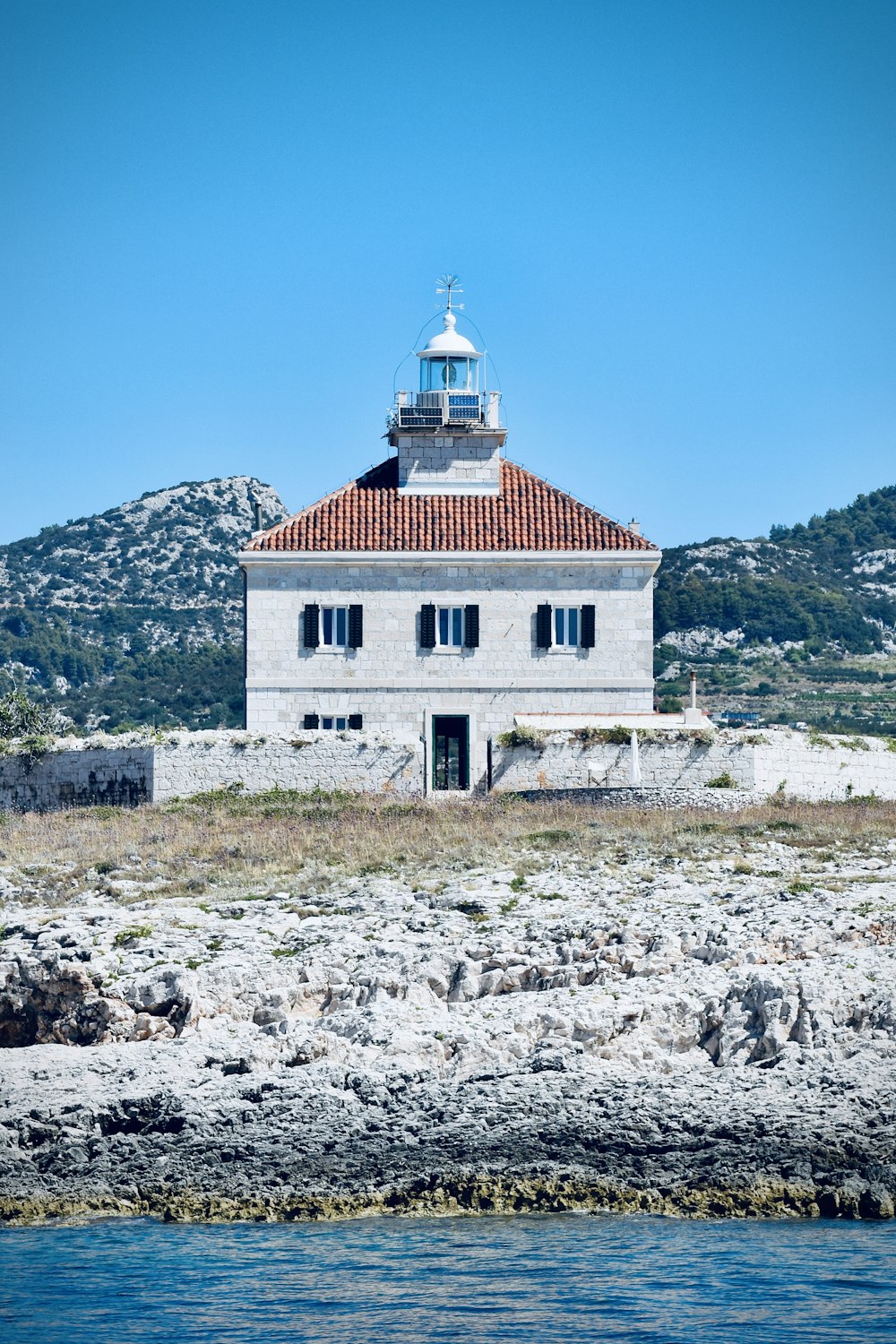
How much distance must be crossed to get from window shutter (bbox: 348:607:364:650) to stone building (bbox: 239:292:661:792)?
28 mm

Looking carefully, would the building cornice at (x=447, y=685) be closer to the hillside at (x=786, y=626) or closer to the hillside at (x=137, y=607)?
the hillside at (x=786, y=626)

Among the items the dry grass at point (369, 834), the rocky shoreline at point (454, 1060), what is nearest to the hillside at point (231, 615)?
the dry grass at point (369, 834)

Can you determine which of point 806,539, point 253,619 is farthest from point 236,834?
point 806,539

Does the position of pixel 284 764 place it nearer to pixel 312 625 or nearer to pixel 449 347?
pixel 312 625

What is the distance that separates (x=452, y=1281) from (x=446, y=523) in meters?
26.7

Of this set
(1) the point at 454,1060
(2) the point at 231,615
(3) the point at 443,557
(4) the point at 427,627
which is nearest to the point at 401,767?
(4) the point at 427,627

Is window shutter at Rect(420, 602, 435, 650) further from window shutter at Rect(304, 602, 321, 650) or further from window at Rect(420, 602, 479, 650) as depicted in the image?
window shutter at Rect(304, 602, 321, 650)

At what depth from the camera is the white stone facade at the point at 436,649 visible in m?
39.6

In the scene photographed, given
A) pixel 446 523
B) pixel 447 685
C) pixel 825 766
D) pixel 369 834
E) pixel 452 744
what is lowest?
pixel 369 834

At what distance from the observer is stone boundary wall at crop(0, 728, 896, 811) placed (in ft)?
114

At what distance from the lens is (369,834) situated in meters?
30.0

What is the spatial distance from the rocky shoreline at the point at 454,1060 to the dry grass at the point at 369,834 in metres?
3.62

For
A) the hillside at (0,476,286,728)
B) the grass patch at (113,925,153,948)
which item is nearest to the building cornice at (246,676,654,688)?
the grass patch at (113,925,153,948)

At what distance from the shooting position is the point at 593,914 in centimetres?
2314
